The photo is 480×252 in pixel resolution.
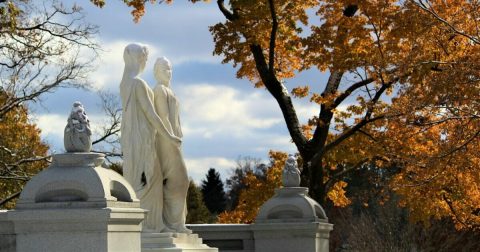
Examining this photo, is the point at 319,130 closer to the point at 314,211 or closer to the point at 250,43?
the point at 250,43

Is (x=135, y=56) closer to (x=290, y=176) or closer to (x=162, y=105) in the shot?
(x=162, y=105)

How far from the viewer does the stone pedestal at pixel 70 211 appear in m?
10.5

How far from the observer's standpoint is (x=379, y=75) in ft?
70.4

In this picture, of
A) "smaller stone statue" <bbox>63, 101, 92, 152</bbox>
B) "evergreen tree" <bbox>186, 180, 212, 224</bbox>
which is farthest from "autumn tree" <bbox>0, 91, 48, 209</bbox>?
"evergreen tree" <bbox>186, 180, 212, 224</bbox>

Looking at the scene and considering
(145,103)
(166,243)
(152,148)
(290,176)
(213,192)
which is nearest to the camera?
(166,243)

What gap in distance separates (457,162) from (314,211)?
2.87m

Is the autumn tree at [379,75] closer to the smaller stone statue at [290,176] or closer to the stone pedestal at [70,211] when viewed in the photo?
the smaller stone statue at [290,176]

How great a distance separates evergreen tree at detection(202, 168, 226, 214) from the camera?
77062mm

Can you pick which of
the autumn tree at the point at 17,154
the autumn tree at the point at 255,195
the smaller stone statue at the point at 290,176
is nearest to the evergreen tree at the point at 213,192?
the autumn tree at the point at 17,154

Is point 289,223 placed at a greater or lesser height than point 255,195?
lesser

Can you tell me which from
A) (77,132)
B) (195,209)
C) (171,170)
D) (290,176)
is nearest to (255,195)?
(290,176)

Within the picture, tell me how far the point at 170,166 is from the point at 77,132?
3402mm

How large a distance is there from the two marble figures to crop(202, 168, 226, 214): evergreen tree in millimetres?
61840

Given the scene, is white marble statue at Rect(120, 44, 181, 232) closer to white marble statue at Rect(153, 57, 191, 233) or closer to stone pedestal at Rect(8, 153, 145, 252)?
white marble statue at Rect(153, 57, 191, 233)
